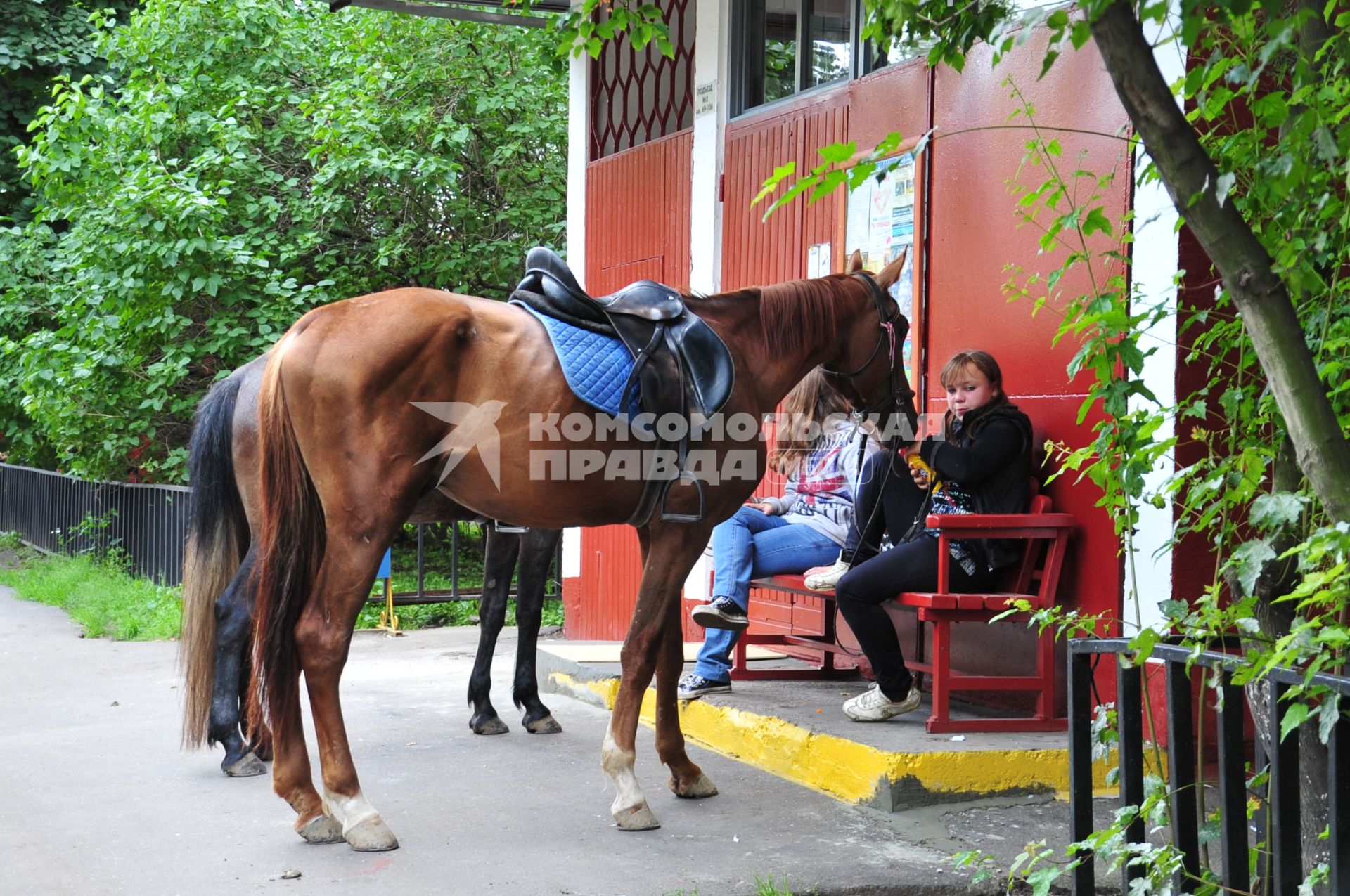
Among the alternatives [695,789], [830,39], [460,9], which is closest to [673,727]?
[695,789]

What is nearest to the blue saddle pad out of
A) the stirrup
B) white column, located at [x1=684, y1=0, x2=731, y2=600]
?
the stirrup

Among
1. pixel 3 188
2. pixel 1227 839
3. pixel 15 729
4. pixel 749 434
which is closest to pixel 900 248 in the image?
pixel 749 434

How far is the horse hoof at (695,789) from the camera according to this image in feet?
15.6

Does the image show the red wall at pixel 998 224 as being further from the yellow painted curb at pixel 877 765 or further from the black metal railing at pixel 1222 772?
the black metal railing at pixel 1222 772

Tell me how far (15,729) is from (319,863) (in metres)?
3.03

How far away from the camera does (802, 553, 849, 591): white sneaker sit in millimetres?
5402

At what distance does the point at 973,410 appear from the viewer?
511 centimetres

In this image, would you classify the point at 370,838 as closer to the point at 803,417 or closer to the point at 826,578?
the point at 826,578

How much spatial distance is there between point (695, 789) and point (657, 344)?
168 centimetres

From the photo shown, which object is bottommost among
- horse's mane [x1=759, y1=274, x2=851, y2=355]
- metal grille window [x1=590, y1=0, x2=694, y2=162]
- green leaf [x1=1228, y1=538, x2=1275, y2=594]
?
green leaf [x1=1228, y1=538, x2=1275, y2=594]

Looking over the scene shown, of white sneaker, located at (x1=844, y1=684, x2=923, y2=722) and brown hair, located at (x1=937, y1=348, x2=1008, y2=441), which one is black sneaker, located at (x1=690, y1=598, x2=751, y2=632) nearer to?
white sneaker, located at (x1=844, y1=684, x2=923, y2=722)

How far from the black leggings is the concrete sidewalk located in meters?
0.63

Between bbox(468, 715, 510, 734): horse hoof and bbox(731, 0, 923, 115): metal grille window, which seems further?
bbox(731, 0, 923, 115): metal grille window

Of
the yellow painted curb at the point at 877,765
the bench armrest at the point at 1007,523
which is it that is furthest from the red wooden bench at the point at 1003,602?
the yellow painted curb at the point at 877,765
